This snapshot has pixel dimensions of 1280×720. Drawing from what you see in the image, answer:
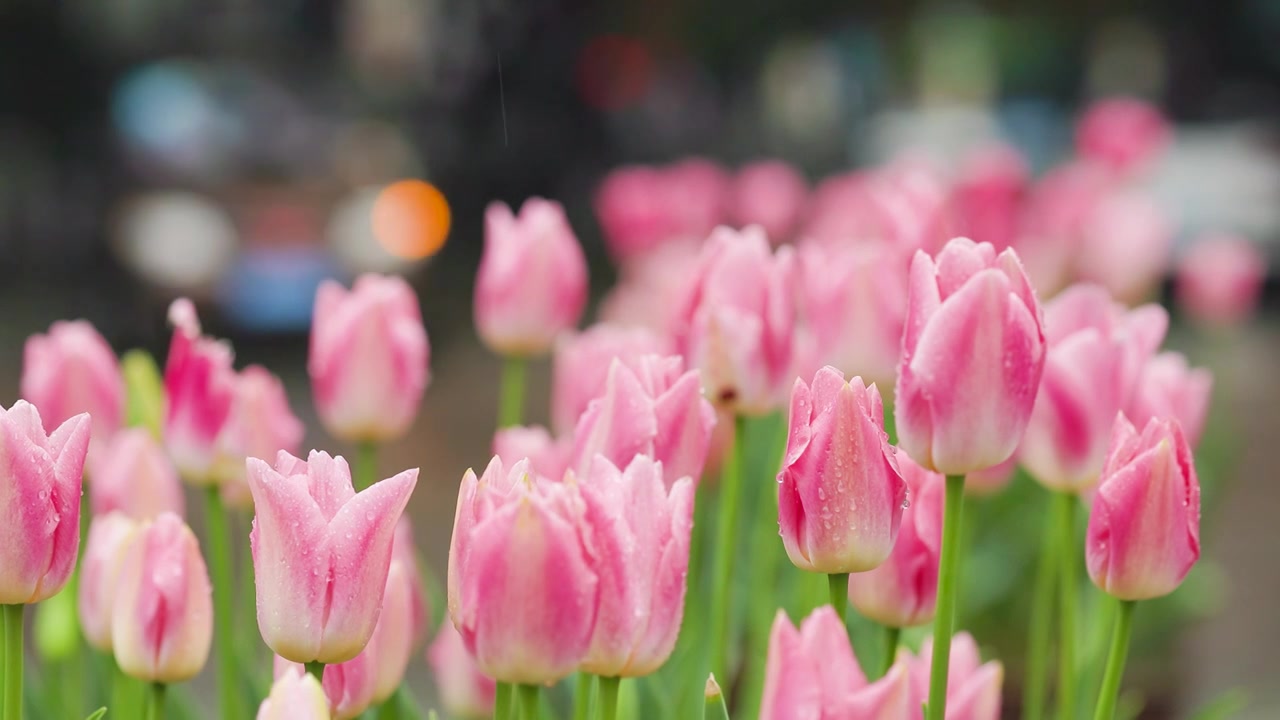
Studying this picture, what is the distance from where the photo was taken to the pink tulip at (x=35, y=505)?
73cm

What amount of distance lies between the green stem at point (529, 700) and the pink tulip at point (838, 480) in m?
0.14

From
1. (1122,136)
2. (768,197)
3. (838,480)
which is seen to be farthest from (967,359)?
(1122,136)

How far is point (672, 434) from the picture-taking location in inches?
32.4

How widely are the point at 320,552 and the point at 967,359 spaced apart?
32cm

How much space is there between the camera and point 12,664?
0.78 metres

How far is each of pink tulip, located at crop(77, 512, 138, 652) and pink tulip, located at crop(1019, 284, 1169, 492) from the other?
1.85 ft

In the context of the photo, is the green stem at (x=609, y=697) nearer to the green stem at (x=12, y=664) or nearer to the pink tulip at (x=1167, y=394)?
the green stem at (x=12, y=664)

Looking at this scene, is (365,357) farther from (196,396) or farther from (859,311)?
(859,311)

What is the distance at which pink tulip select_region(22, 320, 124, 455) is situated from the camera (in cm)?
112

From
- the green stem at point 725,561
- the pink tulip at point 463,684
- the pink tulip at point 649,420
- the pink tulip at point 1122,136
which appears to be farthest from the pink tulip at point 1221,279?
the pink tulip at point 649,420

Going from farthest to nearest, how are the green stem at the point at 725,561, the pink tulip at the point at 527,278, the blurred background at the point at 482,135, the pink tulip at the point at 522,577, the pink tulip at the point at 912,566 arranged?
the blurred background at the point at 482,135
the pink tulip at the point at 527,278
the green stem at the point at 725,561
the pink tulip at the point at 912,566
the pink tulip at the point at 522,577

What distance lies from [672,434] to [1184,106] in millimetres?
10562

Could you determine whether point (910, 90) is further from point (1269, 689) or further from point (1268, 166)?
point (1269, 689)

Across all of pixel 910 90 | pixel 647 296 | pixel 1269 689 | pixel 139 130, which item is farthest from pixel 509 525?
pixel 910 90
